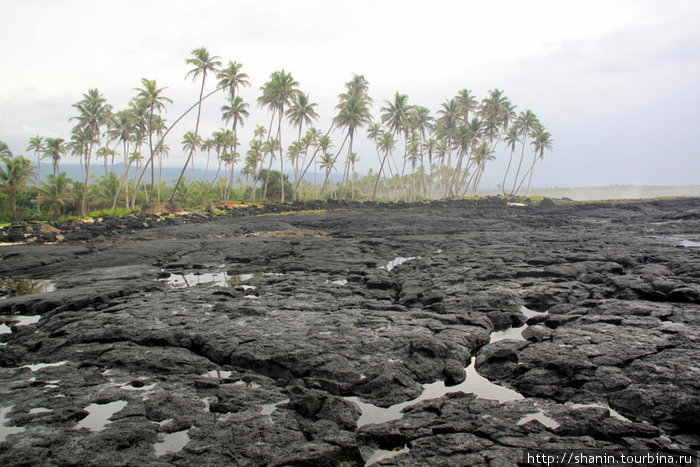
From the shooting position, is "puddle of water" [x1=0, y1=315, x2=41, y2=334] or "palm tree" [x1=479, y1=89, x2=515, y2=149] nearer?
"puddle of water" [x1=0, y1=315, x2=41, y2=334]

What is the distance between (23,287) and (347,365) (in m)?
11.4

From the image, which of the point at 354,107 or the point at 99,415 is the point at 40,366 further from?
the point at 354,107

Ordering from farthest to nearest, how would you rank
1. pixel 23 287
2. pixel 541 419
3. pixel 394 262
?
pixel 394 262
pixel 23 287
pixel 541 419

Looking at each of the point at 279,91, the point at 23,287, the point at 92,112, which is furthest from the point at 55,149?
the point at 23,287

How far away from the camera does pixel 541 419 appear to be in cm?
453

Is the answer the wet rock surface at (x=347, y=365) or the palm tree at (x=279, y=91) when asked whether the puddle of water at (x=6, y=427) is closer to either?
the wet rock surface at (x=347, y=365)

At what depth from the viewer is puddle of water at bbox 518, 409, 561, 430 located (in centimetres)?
439

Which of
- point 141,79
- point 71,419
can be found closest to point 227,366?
point 71,419

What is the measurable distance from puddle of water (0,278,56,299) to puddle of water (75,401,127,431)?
8.29m

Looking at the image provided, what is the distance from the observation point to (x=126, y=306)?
894 centimetres

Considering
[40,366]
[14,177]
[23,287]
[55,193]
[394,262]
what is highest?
[14,177]

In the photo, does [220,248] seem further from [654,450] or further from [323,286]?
[654,450]

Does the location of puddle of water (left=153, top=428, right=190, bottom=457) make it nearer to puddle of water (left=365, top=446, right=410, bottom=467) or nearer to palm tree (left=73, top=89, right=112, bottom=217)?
puddle of water (left=365, top=446, right=410, bottom=467)

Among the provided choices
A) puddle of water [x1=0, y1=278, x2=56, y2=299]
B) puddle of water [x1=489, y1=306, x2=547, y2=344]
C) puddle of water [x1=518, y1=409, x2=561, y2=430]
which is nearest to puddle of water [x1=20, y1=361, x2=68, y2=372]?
puddle of water [x1=0, y1=278, x2=56, y2=299]
